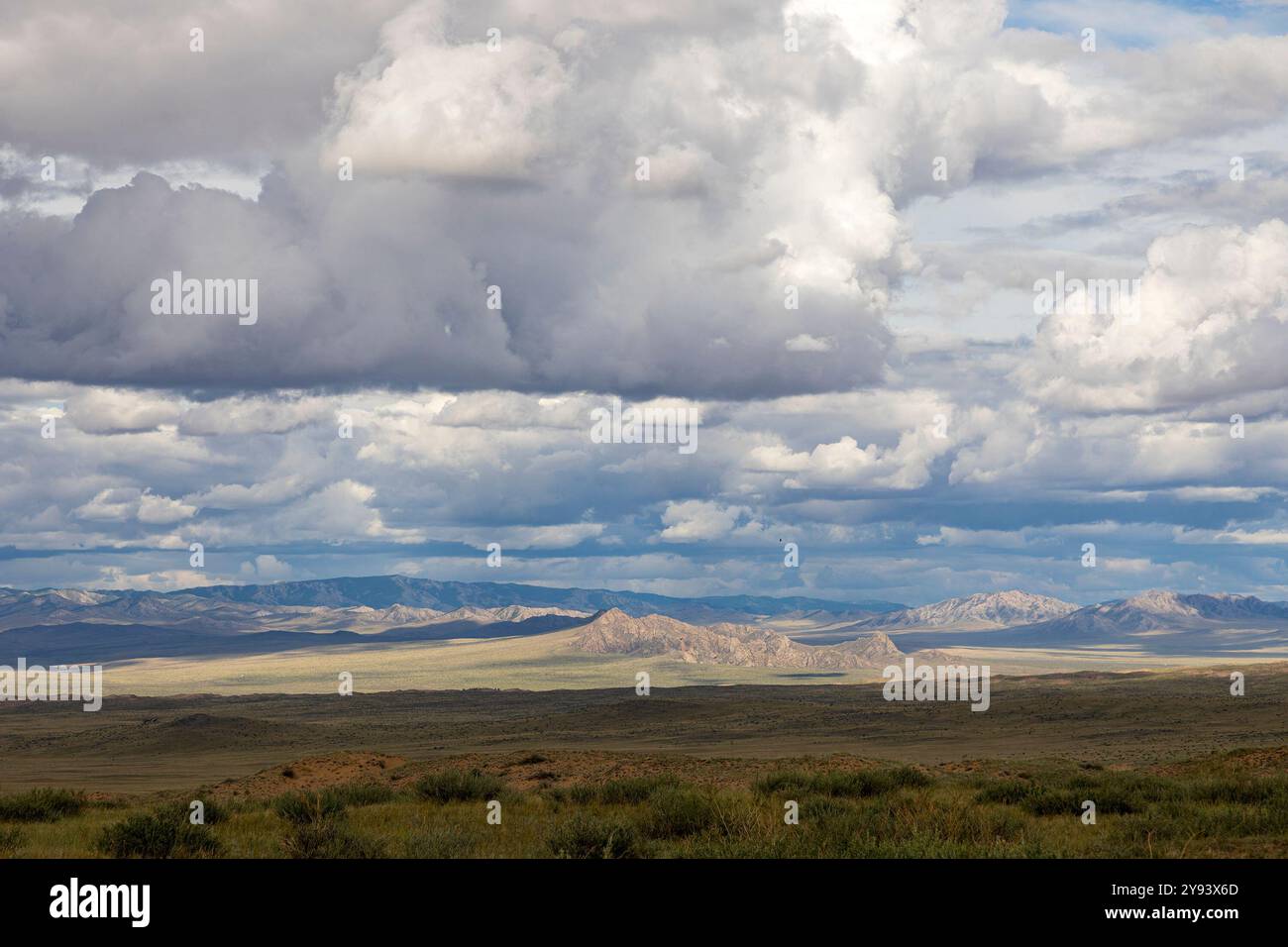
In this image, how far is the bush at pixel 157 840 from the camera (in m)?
19.3

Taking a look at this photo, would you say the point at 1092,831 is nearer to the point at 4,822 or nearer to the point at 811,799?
the point at 811,799

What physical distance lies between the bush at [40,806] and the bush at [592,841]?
1585 cm

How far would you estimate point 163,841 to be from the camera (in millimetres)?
19781

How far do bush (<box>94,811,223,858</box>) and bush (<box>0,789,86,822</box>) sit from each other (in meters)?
9.05

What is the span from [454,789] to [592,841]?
480 inches

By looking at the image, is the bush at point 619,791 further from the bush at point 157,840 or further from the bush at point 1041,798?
the bush at point 157,840

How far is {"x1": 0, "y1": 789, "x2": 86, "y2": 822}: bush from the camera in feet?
92.9

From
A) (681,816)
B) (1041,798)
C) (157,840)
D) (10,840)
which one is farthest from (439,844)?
(1041,798)

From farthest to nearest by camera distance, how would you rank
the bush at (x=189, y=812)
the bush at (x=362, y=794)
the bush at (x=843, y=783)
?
the bush at (x=362, y=794) < the bush at (x=843, y=783) < the bush at (x=189, y=812)

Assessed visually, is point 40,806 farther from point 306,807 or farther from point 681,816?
point 681,816

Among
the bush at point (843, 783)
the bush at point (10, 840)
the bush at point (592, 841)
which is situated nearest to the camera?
the bush at point (592, 841)

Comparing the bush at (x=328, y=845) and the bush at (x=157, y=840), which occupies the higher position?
the bush at (x=328, y=845)

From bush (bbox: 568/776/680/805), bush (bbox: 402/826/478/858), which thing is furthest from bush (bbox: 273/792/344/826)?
bush (bbox: 568/776/680/805)

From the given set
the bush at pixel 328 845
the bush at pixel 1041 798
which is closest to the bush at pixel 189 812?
the bush at pixel 328 845
